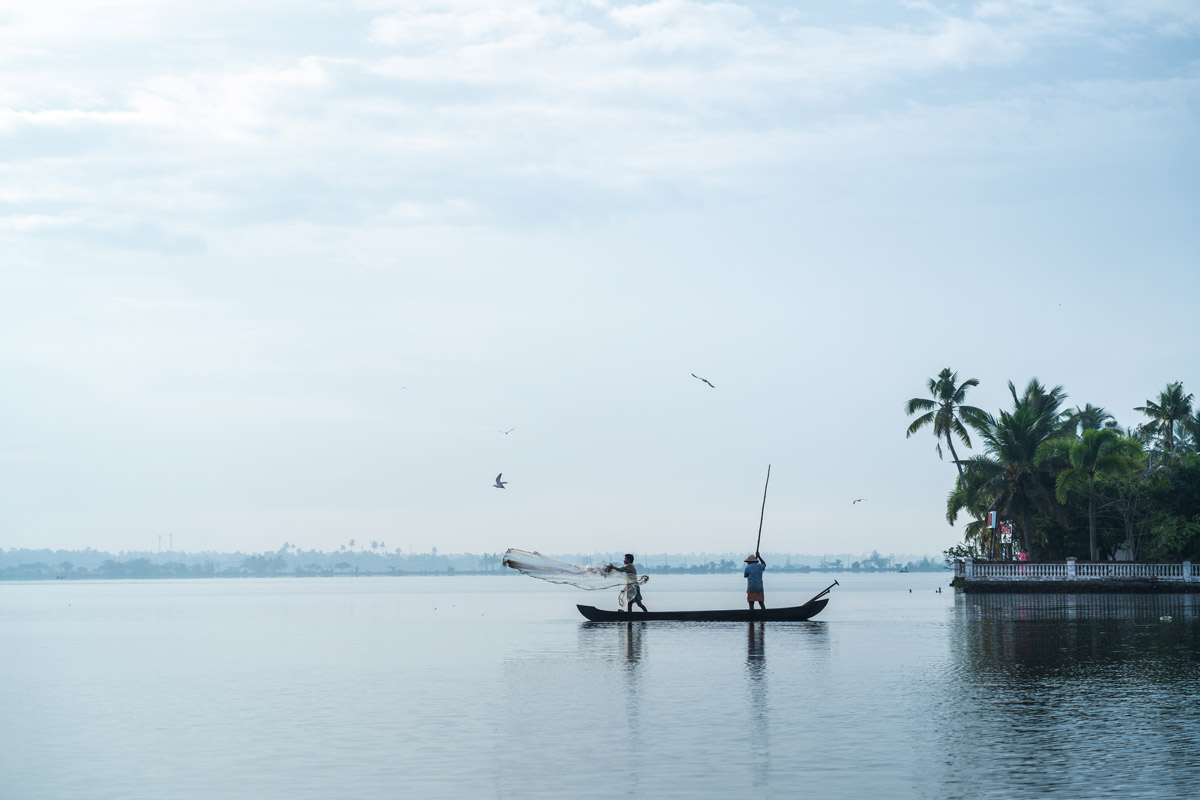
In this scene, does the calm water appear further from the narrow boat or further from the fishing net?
the fishing net

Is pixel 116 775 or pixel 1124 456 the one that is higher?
pixel 1124 456

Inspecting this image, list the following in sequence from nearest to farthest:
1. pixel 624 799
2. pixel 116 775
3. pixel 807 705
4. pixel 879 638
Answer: pixel 624 799
pixel 116 775
pixel 807 705
pixel 879 638

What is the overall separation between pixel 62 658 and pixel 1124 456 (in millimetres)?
52893

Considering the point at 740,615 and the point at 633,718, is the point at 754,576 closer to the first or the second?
the point at 740,615

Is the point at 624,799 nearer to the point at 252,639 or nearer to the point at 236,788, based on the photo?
the point at 236,788

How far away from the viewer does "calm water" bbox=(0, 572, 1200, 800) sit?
49.5 feet

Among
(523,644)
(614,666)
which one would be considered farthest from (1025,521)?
(614,666)

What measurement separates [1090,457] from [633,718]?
54266 mm

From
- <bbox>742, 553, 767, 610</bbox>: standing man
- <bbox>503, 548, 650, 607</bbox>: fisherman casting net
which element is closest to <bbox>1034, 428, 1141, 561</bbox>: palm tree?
<bbox>742, 553, 767, 610</bbox>: standing man

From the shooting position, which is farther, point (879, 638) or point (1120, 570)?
point (1120, 570)

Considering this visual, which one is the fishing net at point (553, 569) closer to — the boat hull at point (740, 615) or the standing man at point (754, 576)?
the boat hull at point (740, 615)

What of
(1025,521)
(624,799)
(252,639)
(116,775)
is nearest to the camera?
(624,799)

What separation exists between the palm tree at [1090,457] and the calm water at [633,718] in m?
27.6

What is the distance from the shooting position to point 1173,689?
2214 centimetres
